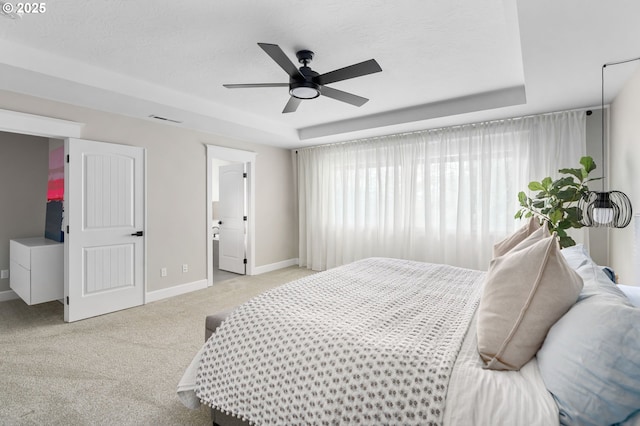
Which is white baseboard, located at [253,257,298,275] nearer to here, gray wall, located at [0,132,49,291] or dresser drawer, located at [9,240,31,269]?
dresser drawer, located at [9,240,31,269]

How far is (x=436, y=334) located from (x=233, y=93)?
3425 mm

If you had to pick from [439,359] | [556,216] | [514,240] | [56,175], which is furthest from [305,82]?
[56,175]

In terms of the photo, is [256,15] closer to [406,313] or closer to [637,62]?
[406,313]

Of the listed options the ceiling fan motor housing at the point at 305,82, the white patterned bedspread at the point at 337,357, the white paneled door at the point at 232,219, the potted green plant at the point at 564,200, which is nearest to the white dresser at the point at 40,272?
the white paneled door at the point at 232,219

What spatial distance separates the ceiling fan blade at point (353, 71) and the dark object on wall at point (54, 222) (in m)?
3.79

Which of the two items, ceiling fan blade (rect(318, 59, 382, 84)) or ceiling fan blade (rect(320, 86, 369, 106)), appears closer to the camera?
ceiling fan blade (rect(318, 59, 382, 84))

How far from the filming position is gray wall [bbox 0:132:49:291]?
4.25 meters

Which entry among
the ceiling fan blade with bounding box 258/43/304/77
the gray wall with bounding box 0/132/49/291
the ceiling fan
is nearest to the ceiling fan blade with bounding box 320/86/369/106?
the ceiling fan

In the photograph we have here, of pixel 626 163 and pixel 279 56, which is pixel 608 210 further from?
pixel 279 56

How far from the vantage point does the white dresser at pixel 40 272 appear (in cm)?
349

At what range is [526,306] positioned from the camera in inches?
46.4

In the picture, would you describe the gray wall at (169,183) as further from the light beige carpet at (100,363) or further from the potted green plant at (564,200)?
the potted green plant at (564,200)

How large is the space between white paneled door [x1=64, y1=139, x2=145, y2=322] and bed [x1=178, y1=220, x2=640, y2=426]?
2628 millimetres

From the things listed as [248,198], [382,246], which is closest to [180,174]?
[248,198]
